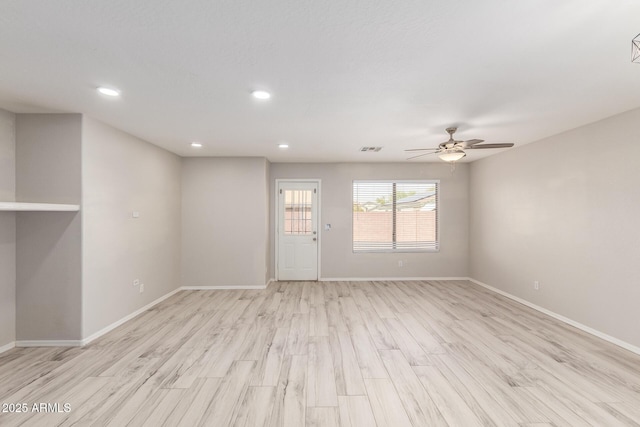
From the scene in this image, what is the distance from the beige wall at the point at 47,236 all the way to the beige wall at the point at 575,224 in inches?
236

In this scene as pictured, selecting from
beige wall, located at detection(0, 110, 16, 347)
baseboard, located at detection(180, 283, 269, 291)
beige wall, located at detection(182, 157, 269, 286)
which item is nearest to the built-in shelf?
beige wall, located at detection(0, 110, 16, 347)

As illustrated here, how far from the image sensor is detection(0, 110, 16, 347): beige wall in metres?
2.92

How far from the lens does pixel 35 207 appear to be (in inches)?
102

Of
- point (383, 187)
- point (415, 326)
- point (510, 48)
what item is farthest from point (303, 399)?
point (383, 187)

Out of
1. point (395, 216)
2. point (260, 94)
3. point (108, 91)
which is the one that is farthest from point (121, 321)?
point (395, 216)

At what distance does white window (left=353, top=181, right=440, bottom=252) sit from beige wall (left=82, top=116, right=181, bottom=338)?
3.68 metres

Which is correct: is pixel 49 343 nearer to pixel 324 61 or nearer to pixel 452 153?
pixel 324 61

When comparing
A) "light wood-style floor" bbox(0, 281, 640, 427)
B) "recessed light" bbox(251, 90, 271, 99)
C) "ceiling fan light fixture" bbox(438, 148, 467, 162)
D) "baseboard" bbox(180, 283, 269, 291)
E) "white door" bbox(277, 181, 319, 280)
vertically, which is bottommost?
"light wood-style floor" bbox(0, 281, 640, 427)

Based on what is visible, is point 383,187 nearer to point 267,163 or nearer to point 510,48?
point 267,163

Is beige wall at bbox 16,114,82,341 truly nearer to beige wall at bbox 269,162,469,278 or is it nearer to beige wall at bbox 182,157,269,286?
beige wall at bbox 182,157,269,286

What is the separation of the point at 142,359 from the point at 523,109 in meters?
4.68

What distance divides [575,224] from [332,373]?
3.68m

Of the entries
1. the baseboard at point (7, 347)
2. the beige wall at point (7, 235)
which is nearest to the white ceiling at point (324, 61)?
the beige wall at point (7, 235)

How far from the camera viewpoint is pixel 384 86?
2.42m
